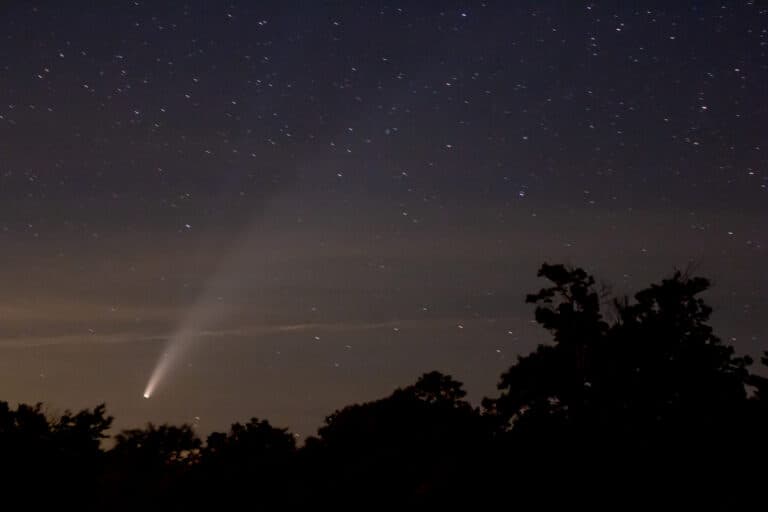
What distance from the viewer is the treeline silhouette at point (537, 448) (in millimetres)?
18203

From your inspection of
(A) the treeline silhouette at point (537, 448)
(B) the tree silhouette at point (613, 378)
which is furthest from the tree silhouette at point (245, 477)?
(B) the tree silhouette at point (613, 378)

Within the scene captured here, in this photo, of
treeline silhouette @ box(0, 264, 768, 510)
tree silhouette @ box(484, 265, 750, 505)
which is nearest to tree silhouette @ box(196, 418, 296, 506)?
treeline silhouette @ box(0, 264, 768, 510)

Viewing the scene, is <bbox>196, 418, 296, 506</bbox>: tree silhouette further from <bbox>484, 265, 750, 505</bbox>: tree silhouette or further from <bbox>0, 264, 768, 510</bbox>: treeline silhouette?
<bbox>484, 265, 750, 505</bbox>: tree silhouette

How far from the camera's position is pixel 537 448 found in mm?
20812

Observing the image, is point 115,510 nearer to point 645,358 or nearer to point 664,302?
point 645,358

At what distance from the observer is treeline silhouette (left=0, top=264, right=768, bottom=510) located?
18.2 metres

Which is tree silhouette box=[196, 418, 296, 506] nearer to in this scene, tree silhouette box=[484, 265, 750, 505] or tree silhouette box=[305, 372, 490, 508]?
tree silhouette box=[305, 372, 490, 508]

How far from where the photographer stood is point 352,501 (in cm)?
2108

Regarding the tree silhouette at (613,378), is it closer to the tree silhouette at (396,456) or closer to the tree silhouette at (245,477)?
the tree silhouette at (396,456)

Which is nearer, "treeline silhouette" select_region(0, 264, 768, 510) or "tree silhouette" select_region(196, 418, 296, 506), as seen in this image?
"treeline silhouette" select_region(0, 264, 768, 510)

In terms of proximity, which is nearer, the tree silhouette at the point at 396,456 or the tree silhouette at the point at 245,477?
the tree silhouette at the point at 396,456

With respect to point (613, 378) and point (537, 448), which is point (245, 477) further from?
point (613, 378)

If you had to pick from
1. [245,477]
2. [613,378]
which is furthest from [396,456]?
[613,378]

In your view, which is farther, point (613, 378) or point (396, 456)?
point (613, 378)
